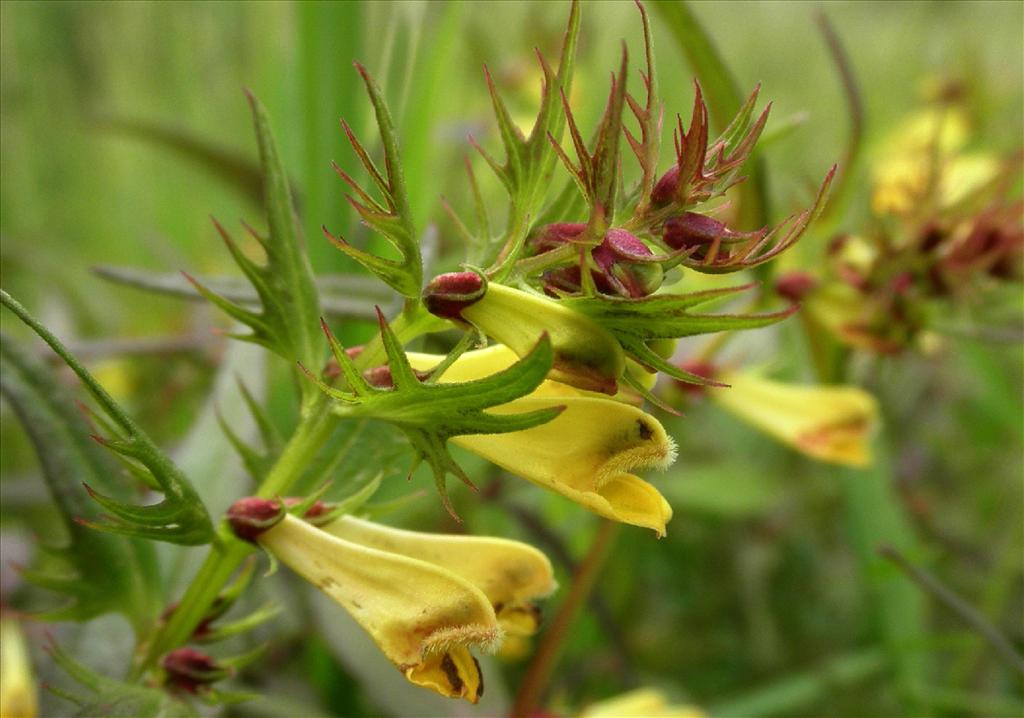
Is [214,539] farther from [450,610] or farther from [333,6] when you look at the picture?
[333,6]

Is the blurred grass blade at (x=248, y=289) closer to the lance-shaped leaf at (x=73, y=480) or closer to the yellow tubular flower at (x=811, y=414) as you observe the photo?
the lance-shaped leaf at (x=73, y=480)

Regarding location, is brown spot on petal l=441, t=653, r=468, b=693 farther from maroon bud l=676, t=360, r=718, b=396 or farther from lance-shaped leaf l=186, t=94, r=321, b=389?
maroon bud l=676, t=360, r=718, b=396

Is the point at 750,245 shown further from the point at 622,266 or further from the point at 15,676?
the point at 15,676

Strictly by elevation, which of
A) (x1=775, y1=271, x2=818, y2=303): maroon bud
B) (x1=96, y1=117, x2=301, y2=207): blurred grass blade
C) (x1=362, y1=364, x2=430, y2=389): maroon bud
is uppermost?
(x1=362, y1=364, x2=430, y2=389): maroon bud

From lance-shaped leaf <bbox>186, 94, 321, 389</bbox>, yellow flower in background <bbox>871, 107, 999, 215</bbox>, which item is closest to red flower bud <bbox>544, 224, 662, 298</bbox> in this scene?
lance-shaped leaf <bbox>186, 94, 321, 389</bbox>

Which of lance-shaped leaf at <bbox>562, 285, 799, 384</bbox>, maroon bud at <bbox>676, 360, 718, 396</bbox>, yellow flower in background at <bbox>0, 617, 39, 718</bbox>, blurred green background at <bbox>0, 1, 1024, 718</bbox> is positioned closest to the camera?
lance-shaped leaf at <bbox>562, 285, 799, 384</bbox>
